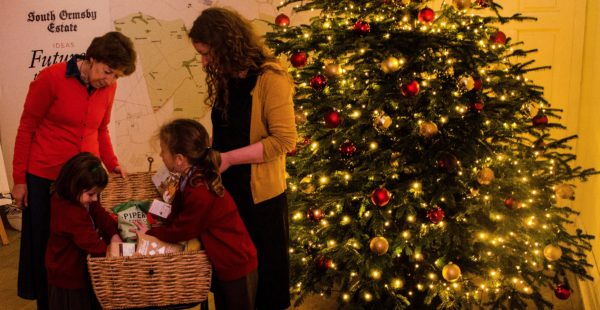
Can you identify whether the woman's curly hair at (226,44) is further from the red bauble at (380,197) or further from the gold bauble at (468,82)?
the gold bauble at (468,82)

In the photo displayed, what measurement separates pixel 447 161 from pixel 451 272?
482 millimetres

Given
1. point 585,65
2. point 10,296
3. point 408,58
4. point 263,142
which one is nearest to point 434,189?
point 408,58

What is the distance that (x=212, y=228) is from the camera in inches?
75.5

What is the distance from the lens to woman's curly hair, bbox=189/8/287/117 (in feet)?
6.64

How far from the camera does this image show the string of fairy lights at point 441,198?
254 cm

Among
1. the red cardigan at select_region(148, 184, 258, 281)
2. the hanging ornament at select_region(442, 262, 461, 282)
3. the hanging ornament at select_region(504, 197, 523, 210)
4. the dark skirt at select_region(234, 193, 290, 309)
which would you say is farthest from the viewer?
the hanging ornament at select_region(504, 197, 523, 210)

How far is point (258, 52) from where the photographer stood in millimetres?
2119

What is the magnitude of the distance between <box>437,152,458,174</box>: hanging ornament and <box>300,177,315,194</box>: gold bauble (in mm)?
610

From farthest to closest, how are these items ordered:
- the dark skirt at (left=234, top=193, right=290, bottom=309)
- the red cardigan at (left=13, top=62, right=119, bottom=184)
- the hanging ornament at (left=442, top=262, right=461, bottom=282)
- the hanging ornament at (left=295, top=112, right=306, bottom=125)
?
the hanging ornament at (left=295, top=112, right=306, bottom=125)
the hanging ornament at (left=442, top=262, right=461, bottom=282)
the red cardigan at (left=13, top=62, right=119, bottom=184)
the dark skirt at (left=234, top=193, right=290, bottom=309)

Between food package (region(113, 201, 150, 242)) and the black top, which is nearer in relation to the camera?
food package (region(113, 201, 150, 242))

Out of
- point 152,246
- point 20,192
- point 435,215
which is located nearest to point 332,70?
point 435,215

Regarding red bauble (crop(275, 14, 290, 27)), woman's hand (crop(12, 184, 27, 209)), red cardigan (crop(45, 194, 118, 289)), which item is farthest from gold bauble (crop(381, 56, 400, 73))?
woman's hand (crop(12, 184, 27, 209))

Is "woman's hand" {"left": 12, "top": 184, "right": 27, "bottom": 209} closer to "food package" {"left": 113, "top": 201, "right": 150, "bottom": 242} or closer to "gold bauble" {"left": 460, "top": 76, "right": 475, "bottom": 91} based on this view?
"food package" {"left": 113, "top": 201, "right": 150, "bottom": 242}

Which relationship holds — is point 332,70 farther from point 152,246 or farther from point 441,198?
point 152,246
